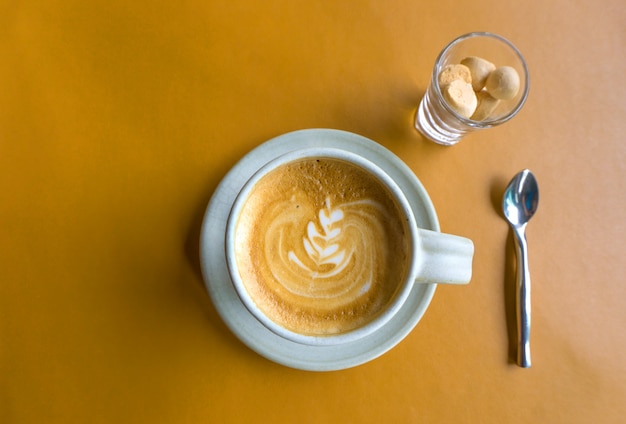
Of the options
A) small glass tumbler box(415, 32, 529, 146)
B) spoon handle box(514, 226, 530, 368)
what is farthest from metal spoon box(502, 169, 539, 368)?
small glass tumbler box(415, 32, 529, 146)

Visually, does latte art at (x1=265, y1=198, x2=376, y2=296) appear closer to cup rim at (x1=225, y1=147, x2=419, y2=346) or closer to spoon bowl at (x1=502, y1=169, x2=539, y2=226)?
cup rim at (x1=225, y1=147, x2=419, y2=346)

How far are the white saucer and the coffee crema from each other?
91 millimetres

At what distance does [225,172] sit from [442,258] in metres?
0.53

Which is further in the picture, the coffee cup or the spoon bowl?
the spoon bowl

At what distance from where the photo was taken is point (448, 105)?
940 millimetres

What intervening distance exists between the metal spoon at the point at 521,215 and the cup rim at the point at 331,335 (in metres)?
0.37

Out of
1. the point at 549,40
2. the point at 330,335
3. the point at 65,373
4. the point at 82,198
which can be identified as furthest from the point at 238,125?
the point at 549,40

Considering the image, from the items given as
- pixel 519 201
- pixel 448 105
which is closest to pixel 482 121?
pixel 448 105

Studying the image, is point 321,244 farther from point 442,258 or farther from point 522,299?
point 522,299

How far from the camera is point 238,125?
1.06m

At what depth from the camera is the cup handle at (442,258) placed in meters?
0.81

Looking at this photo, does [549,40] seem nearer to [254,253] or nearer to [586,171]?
[586,171]

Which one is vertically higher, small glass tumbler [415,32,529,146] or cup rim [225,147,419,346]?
small glass tumbler [415,32,529,146]

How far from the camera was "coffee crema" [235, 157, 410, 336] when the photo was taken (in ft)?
2.83
